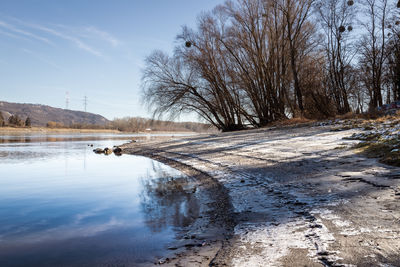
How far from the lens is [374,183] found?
436 cm

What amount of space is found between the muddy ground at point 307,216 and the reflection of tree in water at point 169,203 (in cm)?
51

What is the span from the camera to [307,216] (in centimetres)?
346

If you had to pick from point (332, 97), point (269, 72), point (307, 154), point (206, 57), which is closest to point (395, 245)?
point (307, 154)

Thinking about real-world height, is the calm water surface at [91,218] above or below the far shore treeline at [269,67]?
below

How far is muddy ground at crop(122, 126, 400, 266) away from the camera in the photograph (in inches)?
99.7

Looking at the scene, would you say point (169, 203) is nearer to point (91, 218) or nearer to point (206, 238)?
point (91, 218)

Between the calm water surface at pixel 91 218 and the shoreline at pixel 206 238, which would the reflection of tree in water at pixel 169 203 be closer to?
the calm water surface at pixel 91 218

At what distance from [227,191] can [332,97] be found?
15113 mm

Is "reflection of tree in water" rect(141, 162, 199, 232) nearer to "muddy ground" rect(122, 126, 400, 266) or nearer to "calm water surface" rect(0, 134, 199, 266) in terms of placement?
"calm water surface" rect(0, 134, 199, 266)

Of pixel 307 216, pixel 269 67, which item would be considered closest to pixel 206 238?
pixel 307 216

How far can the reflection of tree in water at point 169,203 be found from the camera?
4.14 metres

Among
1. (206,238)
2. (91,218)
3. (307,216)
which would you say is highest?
(307,216)

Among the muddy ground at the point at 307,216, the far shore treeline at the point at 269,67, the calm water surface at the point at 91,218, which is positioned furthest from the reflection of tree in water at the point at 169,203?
the far shore treeline at the point at 269,67

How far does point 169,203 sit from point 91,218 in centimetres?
134
